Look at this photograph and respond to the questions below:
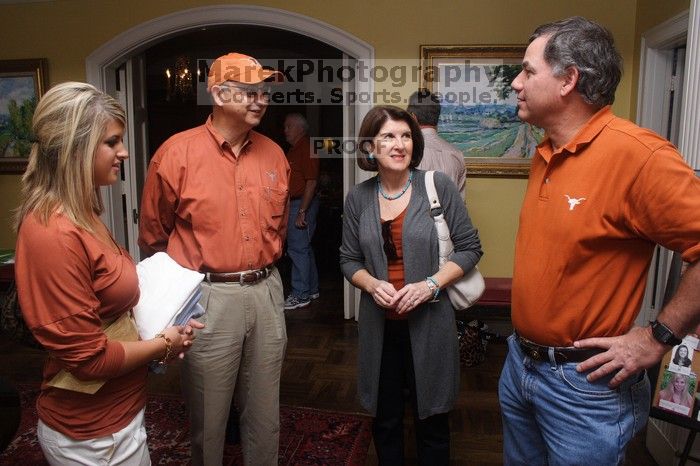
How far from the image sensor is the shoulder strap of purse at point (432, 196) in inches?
81.5

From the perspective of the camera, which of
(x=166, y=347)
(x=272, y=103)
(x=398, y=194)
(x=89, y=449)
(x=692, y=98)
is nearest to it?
(x=89, y=449)

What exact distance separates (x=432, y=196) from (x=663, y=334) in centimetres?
100

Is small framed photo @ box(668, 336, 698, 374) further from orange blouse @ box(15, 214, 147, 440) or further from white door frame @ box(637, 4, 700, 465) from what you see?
orange blouse @ box(15, 214, 147, 440)

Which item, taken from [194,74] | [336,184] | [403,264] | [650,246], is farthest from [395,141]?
[194,74]

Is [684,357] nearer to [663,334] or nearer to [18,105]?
[663,334]

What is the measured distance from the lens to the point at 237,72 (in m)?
2.05

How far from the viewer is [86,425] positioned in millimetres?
1352

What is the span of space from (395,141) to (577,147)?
0.83m

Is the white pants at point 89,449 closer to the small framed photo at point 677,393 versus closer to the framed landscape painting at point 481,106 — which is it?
the small framed photo at point 677,393

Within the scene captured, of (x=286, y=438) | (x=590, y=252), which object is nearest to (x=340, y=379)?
(x=286, y=438)

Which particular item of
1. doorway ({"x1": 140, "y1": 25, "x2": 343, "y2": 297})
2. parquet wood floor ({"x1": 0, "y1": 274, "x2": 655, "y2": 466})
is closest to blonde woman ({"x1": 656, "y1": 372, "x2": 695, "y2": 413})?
parquet wood floor ({"x1": 0, "y1": 274, "x2": 655, "y2": 466})

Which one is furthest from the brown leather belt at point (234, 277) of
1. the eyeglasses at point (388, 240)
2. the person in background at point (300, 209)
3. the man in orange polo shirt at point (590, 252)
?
the person in background at point (300, 209)

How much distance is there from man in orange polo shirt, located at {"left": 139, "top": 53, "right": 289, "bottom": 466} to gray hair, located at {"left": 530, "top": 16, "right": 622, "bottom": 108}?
43.7 inches

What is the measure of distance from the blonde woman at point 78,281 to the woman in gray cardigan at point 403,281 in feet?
2.95
